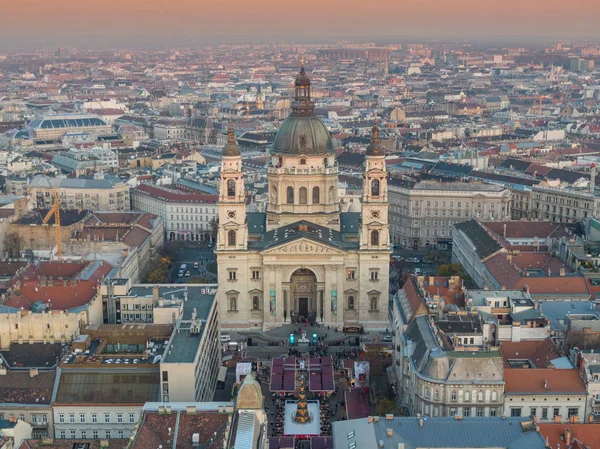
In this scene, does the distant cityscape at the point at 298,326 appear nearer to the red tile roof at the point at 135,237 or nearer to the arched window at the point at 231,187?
the arched window at the point at 231,187

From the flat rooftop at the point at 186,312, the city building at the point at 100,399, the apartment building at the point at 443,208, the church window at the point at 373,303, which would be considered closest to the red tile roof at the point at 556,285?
the church window at the point at 373,303

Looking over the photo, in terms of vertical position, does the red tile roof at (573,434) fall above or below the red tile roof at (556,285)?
below

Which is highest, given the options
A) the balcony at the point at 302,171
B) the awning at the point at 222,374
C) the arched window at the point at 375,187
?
the balcony at the point at 302,171

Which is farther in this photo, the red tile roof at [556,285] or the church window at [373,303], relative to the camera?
the church window at [373,303]

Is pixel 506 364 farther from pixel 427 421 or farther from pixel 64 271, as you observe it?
pixel 64 271

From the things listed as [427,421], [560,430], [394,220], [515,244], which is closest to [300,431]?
[427,421]
